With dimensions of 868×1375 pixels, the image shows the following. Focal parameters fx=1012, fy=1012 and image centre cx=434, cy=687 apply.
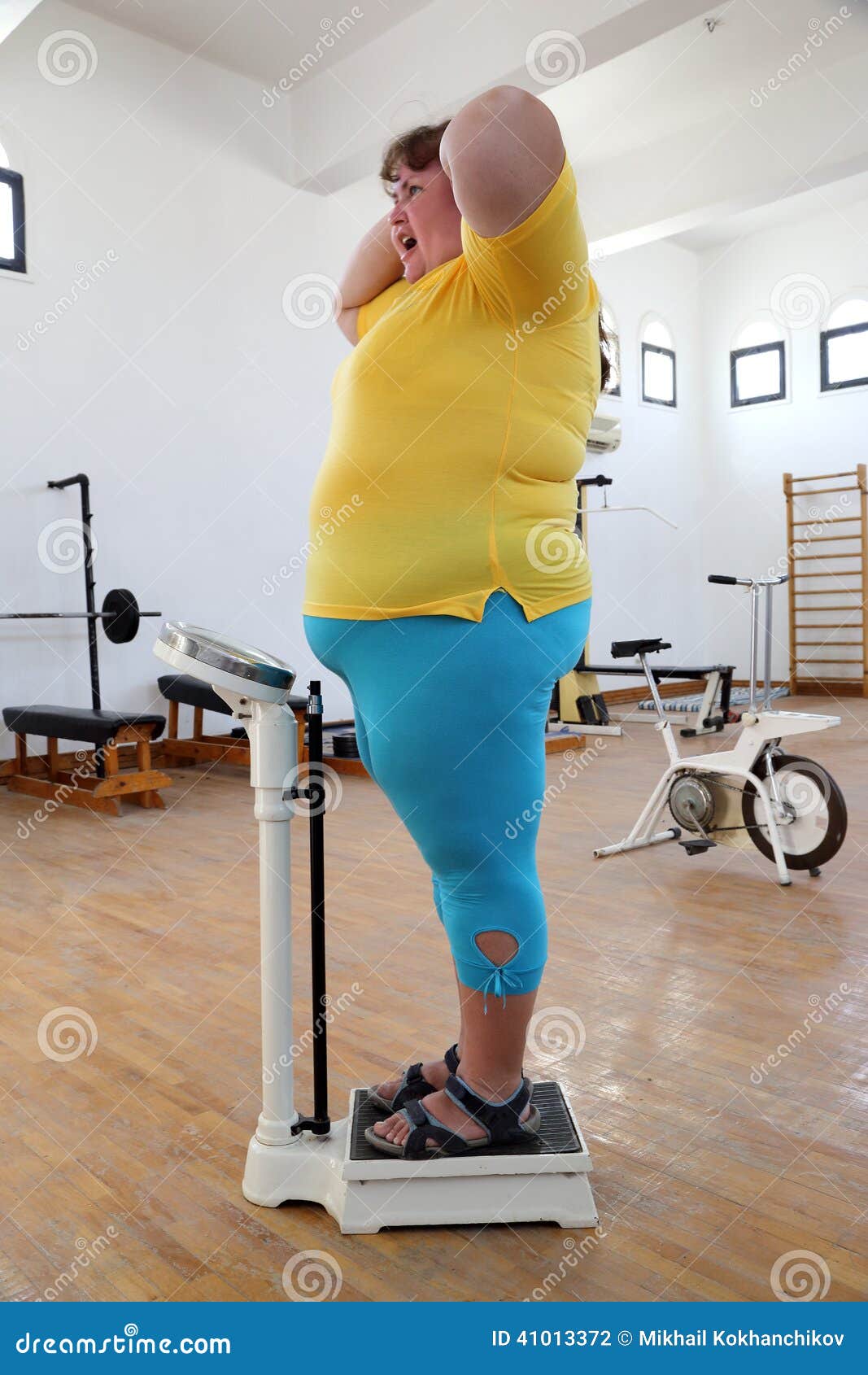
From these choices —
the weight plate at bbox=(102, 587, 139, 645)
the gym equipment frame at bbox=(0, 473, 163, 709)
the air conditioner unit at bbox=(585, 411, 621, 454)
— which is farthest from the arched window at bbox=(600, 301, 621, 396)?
the air conditioner unit at bbox=(585, 411, 621, 454)

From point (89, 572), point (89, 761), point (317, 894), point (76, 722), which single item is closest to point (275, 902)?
point (317, 894)

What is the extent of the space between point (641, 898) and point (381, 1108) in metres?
1.66

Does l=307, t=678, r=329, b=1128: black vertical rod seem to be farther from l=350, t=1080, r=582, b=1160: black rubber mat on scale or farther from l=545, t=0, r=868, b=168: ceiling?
l=545, t=0, r=868, b=168: ceiling

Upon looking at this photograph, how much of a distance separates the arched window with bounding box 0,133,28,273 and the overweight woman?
4.80 meters

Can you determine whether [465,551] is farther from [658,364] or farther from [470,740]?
[658,364]

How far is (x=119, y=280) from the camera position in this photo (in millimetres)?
5742

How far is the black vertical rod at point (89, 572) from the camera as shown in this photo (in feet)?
16.8

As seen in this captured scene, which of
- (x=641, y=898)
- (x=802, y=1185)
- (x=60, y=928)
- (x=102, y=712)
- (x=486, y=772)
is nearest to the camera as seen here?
(x=486, y=772)

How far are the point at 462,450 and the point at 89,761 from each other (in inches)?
172

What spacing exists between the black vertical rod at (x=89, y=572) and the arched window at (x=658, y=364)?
5.82m

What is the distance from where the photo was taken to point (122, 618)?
16.1 feet
